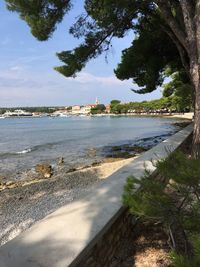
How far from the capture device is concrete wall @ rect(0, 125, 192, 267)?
8.52ft

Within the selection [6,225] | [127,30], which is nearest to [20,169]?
[127,30]

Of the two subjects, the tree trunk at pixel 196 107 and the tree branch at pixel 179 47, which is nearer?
the tree trunk at pixel 196 107

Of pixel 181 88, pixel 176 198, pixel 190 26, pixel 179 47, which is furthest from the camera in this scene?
pixel 181 88

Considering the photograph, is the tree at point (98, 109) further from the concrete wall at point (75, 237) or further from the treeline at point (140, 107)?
the concrete wall at point (75, 237)

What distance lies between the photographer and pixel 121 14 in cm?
1182

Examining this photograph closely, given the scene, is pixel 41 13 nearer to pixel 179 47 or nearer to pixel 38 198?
pixel 179 47

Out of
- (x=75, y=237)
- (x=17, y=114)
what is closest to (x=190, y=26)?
(x=75, y=237)

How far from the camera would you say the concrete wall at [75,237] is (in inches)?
102

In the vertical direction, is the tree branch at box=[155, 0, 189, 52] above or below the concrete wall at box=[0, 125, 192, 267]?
above

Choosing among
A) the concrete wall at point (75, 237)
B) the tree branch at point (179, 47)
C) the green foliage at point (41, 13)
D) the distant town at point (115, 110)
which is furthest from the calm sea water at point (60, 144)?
the distant town at point (115, 110)

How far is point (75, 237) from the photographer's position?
2959 millimetres

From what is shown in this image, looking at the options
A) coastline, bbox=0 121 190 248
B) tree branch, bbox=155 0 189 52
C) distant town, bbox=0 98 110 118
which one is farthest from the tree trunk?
distant town, bbox=0 98 110 118

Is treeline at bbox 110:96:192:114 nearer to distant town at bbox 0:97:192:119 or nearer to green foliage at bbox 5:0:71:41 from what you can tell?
distant town at bbox 0:97:192:119

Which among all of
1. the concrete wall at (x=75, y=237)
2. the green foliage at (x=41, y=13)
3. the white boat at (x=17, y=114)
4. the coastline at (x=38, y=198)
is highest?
the green foliage at (x=41, y=13)
